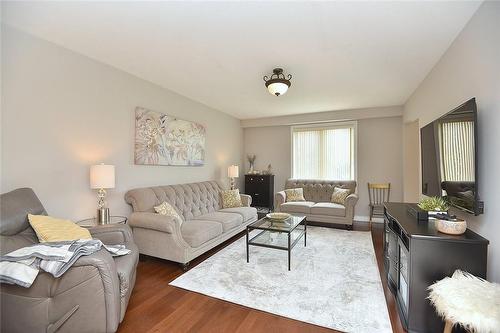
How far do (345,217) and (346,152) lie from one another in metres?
1.70

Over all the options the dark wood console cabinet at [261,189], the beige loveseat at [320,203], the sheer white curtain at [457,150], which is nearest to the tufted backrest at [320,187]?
the beige loveseat at [320,203]

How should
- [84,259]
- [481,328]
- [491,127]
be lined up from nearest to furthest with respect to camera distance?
[481,328], [84,259], [491,127]

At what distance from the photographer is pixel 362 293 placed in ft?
7.57

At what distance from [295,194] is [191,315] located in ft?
12.2

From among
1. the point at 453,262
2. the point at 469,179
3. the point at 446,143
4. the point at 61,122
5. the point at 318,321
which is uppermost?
the point at 61,122

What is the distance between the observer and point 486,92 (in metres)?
1.79

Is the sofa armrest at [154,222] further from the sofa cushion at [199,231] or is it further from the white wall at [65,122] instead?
the white wall at [65,122]

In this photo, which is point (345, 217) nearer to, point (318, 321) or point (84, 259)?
point (318, 321)

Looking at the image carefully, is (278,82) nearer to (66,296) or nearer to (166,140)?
(166,140)

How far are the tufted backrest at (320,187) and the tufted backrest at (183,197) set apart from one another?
205cm

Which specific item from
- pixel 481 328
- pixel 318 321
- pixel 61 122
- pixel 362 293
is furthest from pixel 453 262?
pixel 61 122

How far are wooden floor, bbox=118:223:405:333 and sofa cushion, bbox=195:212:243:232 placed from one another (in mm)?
1190

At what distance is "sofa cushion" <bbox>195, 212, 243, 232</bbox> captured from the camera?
11.7ft

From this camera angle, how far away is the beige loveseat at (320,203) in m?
4.62
